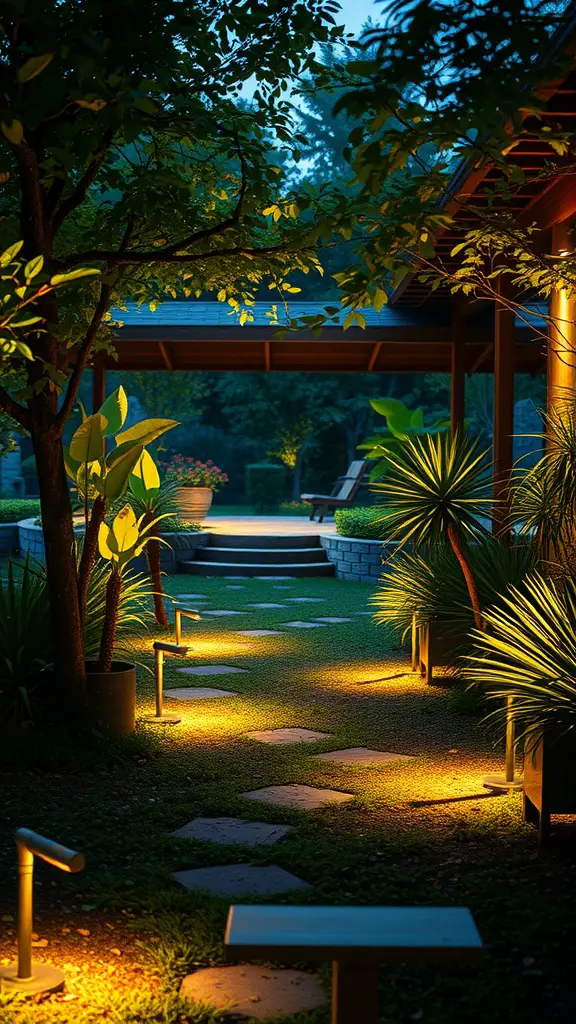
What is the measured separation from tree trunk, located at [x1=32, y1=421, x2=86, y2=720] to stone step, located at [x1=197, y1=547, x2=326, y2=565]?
9.75m

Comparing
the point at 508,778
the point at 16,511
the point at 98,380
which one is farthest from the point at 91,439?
the point at 16,511

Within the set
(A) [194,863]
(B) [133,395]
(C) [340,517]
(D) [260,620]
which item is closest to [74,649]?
(A) [194,863]

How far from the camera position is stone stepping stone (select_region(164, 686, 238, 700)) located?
6.85 m

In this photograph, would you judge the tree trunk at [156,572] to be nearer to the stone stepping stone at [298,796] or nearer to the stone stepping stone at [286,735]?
the stone stepping stone at [286,735]

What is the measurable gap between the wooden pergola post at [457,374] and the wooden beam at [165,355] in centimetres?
381

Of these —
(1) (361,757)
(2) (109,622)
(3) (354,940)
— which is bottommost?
(1) (361,757)

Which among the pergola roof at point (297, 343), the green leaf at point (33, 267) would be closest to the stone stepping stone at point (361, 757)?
the green leaf at point (33, 267)

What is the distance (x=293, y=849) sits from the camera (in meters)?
3.98

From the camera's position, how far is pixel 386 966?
3.06 metres

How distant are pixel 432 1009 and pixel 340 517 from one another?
39.9 feet

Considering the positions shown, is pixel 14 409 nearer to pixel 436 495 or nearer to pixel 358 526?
pixel 436 495

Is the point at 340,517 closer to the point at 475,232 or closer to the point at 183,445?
the point at 475,232

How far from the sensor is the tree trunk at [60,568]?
525 centimetres

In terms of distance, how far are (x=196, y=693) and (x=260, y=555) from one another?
8.19 metres
